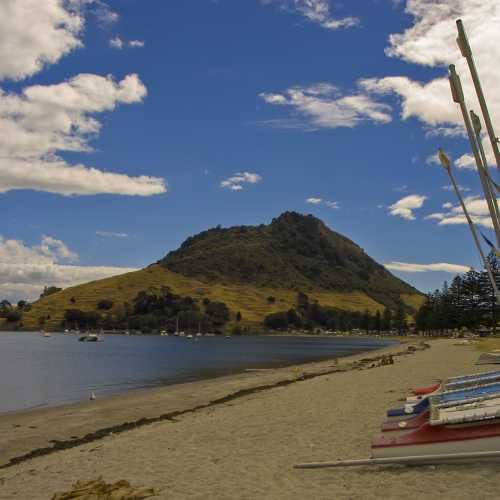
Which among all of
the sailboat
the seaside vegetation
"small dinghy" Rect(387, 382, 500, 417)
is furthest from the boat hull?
the seaside vegetation

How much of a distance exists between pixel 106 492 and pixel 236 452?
4547 millimetres

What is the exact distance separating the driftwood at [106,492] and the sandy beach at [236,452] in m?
0.42

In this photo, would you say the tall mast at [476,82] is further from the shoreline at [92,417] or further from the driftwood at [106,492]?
the shoreline at [92,417]

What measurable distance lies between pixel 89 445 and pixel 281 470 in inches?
358

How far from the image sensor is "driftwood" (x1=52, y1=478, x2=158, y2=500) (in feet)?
33.5

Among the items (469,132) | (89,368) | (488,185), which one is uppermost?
(469,132)

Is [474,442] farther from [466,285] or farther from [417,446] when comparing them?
[466,285]

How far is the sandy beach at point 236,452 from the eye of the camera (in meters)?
10.2

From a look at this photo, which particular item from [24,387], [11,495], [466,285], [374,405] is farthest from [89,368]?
[466,285]

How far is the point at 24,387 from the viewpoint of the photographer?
149 ft

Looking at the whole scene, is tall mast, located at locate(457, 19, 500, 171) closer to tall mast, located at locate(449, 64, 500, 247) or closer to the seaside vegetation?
tall mast, located at locate(449, 64, 500, 247)

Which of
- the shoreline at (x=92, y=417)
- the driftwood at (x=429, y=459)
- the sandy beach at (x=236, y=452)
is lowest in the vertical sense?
the shoreline at (x=92, y=417)

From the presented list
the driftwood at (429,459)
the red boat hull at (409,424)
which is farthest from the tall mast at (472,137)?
the driftwood at (429,459)

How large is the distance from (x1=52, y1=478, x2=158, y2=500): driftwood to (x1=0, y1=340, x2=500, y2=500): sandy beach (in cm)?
42
